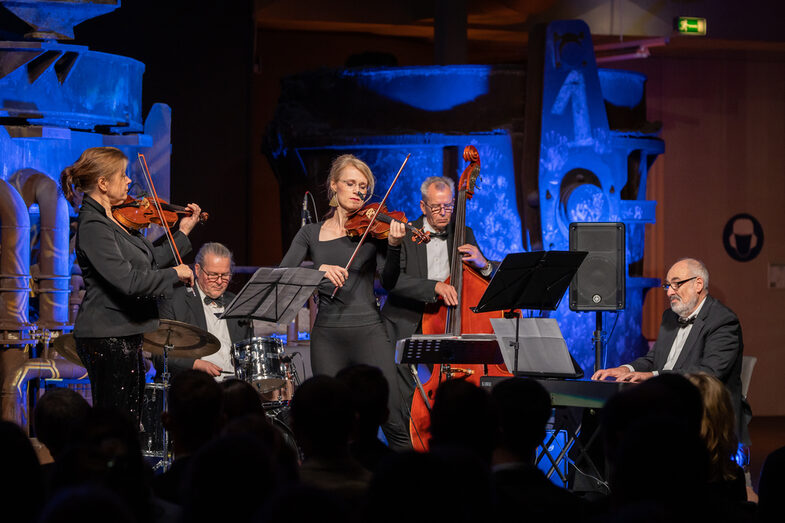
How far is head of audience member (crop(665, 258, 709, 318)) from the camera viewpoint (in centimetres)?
490

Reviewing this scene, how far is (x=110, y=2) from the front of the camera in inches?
227

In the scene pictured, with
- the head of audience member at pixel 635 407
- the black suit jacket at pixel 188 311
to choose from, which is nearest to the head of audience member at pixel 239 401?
the head of audience member at pixel 635 407

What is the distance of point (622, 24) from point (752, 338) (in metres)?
3.38

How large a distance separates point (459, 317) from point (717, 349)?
4.30 feet

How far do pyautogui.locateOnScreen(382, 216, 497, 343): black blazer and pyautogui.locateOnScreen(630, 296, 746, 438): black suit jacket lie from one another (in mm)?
1217

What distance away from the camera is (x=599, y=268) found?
565 cm

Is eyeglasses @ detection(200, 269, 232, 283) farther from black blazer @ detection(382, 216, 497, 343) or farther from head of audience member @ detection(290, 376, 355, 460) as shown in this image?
head of audience member @ detection(290, 376, 355, 460)

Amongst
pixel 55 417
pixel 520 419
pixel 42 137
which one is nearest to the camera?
pixel 520 419

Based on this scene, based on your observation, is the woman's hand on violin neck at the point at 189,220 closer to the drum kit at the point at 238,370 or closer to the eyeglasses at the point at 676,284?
the drum kit at the point at 238,370

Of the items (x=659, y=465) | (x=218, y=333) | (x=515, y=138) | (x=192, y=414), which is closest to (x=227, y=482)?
(x=659, y=465)

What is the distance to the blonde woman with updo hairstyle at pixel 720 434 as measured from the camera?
3.17 meters

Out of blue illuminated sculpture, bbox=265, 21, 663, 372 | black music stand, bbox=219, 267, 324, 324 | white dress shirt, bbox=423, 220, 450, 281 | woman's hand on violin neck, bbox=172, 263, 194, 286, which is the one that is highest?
blue illuminated sculpture, bbox=265, 21, 663, 372

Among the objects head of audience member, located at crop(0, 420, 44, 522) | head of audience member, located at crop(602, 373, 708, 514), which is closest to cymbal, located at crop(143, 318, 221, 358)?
head of audience member, located at crop(0, 420, 44, 522)

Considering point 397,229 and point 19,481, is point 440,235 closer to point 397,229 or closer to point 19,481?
point 397,229
